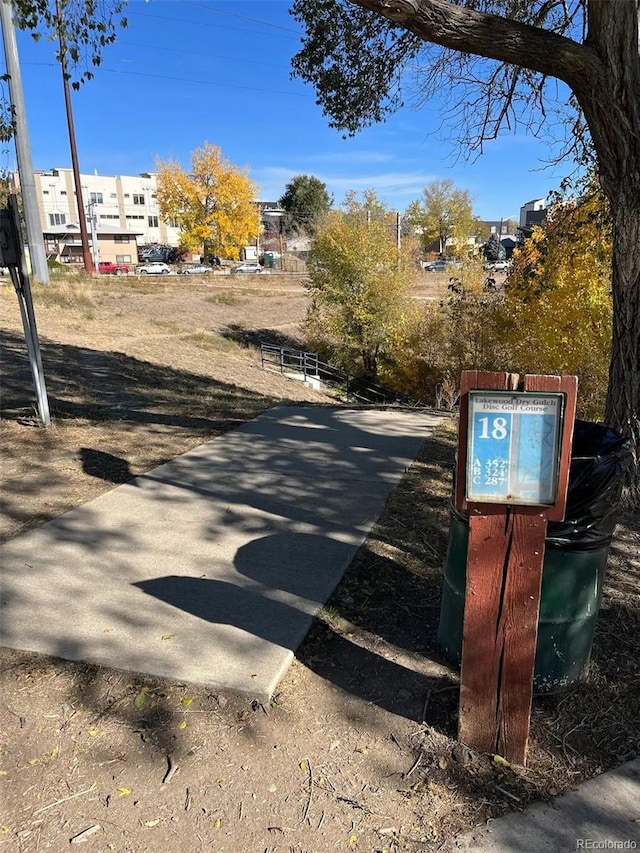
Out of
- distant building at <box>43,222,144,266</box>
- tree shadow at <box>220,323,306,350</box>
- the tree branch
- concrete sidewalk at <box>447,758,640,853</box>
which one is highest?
distant building at <box>43,222,144,266</box>

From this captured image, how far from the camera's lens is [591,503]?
2344 mm

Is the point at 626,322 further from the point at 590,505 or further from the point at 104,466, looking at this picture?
the point at 104,466

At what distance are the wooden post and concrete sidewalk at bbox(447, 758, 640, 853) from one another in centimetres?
22

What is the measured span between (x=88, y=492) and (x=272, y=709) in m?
2.84

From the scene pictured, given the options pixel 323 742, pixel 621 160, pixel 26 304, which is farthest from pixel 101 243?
pixel 323 742

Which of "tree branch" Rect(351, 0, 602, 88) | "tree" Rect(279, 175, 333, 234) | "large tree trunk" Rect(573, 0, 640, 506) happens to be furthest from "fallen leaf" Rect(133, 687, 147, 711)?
"tree" Rect(279, 175, 333, 234)

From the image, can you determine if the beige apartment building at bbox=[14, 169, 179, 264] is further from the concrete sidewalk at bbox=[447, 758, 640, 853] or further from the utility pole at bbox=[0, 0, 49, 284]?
the concrete sidewalk at bbox=[447, 758, 640, 853]

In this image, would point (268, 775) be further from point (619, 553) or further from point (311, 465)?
point (311, 465)

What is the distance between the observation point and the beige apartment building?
78.1m

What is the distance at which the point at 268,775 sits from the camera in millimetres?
2092


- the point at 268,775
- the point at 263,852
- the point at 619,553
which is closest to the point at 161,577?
the point at 268,775

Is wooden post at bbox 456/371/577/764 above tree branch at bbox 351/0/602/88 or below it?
below

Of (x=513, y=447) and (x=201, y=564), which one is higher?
(x=513, y=447)

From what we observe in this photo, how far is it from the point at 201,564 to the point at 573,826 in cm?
224
